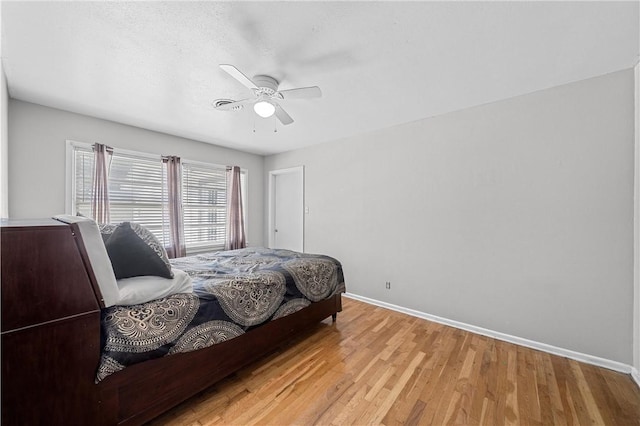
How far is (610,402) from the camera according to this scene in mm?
1719

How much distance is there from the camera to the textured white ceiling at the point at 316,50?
1.49 meters

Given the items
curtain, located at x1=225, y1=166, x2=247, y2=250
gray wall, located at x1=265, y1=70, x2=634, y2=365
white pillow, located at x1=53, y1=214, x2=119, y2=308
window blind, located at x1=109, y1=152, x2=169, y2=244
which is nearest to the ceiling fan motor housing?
white pillow, located at x1=53, y1=214, x2=119, y2=308

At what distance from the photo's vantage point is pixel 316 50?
1.83 m

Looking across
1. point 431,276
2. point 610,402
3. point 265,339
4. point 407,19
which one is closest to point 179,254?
point 265,339

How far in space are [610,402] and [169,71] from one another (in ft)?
13.7

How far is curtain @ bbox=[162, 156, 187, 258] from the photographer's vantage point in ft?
12.4

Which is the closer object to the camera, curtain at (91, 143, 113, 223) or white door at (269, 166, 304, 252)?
curtain at (91, 143, 113, 223)

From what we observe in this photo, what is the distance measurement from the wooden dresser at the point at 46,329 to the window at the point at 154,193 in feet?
8.22

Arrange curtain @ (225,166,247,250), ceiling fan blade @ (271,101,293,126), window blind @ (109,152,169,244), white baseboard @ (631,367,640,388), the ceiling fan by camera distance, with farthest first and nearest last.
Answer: curtain @ (225,166,247,250) → window blind @ (109,152,169,244) → ceiling fan blade @ (271,101,293,126) → the ceiling fan → white baseboard @ (631,367,640,388)

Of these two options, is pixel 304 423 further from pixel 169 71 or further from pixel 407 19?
pixel 169 71

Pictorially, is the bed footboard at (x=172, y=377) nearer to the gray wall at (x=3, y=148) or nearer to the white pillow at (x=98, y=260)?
the white pillow at (x=98, y=260)

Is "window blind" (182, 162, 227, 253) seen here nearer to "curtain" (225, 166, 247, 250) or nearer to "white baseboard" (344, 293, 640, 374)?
"curtain" (225, 166, 247, 250)

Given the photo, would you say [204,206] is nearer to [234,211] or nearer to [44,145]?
[234,211]

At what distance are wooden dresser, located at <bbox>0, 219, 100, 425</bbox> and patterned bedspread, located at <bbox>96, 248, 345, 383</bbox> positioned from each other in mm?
101
